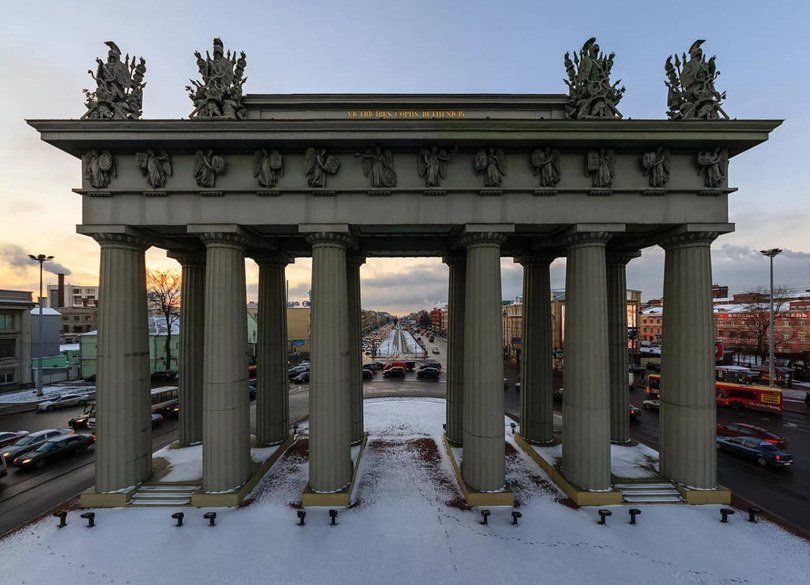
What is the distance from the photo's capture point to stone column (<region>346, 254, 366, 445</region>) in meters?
17.0

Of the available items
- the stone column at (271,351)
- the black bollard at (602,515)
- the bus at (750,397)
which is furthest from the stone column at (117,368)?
the bus at (750,397)

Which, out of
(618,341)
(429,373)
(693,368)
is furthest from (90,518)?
(429,373)

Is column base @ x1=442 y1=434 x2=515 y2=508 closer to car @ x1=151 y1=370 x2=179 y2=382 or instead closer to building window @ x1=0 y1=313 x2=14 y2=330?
car @ x1=151 y1=370 x2=179 y2=382

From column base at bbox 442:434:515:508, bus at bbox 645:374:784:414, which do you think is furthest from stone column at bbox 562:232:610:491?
bus at bbox 645:374:784:414

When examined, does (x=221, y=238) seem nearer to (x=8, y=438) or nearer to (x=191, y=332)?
(x=191, y=332)

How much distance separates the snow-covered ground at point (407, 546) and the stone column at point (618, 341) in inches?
218

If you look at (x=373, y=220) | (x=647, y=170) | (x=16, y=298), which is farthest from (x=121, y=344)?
(x=16, y=298)

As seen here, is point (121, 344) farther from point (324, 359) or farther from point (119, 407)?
point (324, 359)

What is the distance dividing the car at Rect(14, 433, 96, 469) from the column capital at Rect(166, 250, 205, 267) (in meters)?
12.4

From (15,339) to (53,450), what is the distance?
30951mm

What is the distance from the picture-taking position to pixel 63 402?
94.8 feet

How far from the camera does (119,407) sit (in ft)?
38.9

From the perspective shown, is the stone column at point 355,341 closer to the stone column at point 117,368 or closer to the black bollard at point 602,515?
the stone column at point 117,368

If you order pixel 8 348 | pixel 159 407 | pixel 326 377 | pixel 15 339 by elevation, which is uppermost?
pixel 326 377
